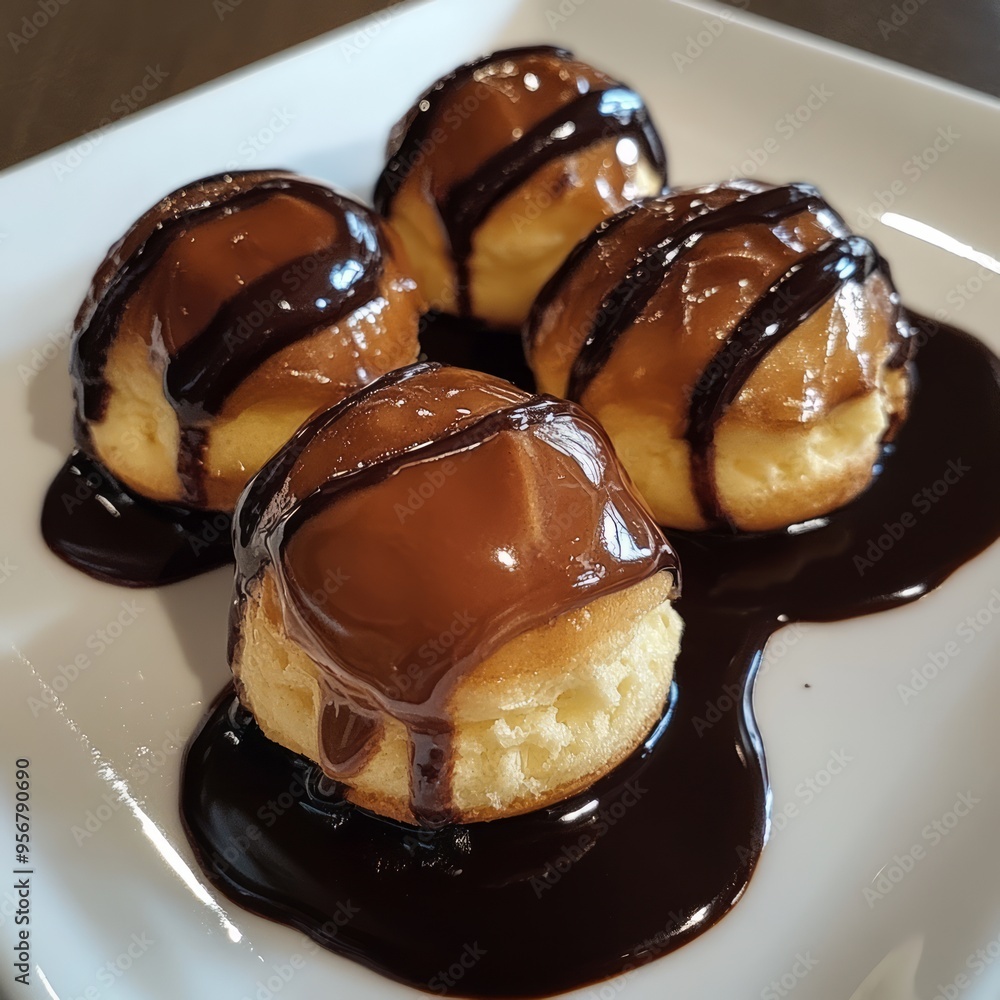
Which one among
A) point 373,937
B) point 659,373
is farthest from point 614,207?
point 373,937

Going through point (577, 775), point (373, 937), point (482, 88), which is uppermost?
point (482, 88)

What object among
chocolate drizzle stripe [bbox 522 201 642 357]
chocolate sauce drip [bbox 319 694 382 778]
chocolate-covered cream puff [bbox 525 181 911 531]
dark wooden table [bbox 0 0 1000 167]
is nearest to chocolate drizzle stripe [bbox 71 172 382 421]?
chocolate drizzle stripe [bbox 522 201 642 357]

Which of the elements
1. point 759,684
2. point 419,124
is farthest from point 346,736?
point 419,124

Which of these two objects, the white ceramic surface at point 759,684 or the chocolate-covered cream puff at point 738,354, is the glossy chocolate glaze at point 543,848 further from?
the chocolate-covered cream puff at point 738,354

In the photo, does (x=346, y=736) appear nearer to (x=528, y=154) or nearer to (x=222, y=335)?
(x=222, y=335)

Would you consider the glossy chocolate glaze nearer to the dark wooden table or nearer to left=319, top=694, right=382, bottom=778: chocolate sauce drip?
left=319, top=694, right=382, bottom=778: chocolate sauce drip

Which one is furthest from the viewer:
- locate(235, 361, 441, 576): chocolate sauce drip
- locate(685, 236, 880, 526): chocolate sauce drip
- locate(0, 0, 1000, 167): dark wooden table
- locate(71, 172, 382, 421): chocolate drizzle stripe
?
locate(0, 0, 1000, 167): dark wooden table

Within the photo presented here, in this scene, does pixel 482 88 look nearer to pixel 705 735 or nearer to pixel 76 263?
pixel 76 263
